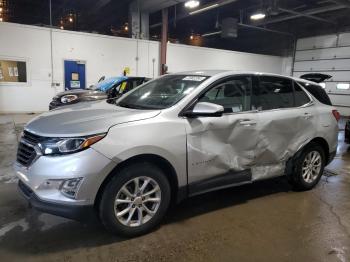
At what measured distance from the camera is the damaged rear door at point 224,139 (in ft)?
9.99

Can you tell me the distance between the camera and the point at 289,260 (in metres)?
2.62

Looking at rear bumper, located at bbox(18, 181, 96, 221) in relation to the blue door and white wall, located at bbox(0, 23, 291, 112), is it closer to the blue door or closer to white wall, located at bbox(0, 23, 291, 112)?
white wall, located at bbox(0, 23, 291, 112)

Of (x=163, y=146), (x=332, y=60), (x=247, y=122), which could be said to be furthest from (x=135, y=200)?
(x=332, y=60)

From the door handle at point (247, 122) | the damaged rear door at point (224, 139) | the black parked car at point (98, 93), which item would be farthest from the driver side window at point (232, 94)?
the black parked car at point (98, 93)

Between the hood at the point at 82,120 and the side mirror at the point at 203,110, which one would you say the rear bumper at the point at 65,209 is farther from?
the side mirror at the point at 203,110

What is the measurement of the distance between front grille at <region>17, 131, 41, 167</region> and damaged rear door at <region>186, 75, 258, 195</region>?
139 cm

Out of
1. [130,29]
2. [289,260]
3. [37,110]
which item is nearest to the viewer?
[289,260]

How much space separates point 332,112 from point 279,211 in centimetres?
178

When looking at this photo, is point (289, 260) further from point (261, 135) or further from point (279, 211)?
point (261, 135)

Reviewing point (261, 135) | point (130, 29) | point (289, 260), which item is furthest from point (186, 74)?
point (130, 29)

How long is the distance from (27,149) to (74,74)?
1067cm

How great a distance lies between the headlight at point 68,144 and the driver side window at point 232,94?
1.29m

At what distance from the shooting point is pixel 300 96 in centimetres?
412

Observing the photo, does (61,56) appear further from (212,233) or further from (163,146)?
(212,233)
